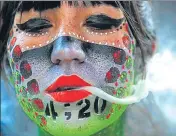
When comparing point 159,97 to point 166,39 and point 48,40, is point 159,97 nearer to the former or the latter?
point 166,39

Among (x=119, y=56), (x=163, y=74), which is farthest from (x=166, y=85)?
(x=119, y=56)

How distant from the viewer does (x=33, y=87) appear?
1.93m

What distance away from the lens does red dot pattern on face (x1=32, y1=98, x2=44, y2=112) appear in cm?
192

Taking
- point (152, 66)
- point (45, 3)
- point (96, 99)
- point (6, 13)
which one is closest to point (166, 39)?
point (152, 66)

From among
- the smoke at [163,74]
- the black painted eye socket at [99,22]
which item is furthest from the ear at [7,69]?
the smoke at [163,74]

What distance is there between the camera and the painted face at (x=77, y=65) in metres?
1.89

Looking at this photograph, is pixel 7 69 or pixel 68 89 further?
pixel 7 69

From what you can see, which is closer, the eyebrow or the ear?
the eyebrow

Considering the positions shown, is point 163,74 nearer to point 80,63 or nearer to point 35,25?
point 80,63

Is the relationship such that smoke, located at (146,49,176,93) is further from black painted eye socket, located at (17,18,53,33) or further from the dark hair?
black painted eye socket, located at (17,18,53,33)

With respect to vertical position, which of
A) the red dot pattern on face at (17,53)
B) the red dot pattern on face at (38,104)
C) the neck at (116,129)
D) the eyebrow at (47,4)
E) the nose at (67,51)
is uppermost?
the eyebrow at (47,4)

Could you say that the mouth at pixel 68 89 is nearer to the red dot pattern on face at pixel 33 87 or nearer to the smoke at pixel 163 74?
the red dot pattern on face at pixel 33 87

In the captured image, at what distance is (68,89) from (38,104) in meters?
0.13

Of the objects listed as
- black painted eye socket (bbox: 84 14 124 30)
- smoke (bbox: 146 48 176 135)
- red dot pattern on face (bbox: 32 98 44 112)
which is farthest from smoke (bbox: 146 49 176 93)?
red dot pattern on face (bbox: 32 98 44 112)
